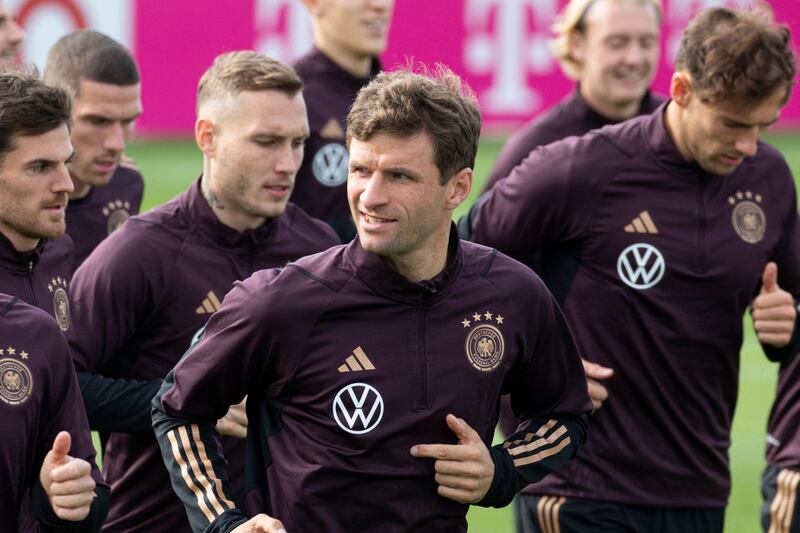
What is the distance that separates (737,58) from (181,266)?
6.74 feet

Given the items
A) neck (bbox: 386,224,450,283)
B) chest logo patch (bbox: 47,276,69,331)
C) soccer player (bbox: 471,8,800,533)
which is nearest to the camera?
neck (bbox: 386,224,450,283)

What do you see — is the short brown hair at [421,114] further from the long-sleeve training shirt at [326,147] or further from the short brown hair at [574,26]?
the short brown hair at [574,26]

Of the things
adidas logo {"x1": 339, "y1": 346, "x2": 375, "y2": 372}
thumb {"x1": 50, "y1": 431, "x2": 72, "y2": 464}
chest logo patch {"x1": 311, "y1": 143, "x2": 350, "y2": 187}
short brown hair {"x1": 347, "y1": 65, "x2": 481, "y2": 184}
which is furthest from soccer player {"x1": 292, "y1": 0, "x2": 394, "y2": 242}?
thumb {"x1": 50, "y1": 431, "x2": 72, "y2": 464}

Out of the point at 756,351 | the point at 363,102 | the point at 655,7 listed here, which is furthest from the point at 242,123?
the point at 756,351

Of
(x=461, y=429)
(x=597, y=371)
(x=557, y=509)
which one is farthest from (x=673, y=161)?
(x=461, y=429)

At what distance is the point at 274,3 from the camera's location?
1650 cm

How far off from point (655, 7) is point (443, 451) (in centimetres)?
457

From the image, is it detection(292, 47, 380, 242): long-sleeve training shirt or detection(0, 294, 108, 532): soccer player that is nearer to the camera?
detection(0, 294, 108, 532): soccer player

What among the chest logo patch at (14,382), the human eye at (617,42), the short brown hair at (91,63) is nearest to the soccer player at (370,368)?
the chest logo patch at (14,382)

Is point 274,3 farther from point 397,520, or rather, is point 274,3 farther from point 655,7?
point 397,520

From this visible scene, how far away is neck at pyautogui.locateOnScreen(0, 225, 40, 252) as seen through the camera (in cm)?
484

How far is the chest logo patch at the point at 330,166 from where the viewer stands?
7.13m

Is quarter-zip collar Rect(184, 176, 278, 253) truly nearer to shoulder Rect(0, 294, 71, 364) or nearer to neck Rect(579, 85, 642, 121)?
shoulder Rect(0, 294, 71, 364)

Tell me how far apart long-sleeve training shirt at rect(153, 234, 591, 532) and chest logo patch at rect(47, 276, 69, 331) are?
2.70 ft
